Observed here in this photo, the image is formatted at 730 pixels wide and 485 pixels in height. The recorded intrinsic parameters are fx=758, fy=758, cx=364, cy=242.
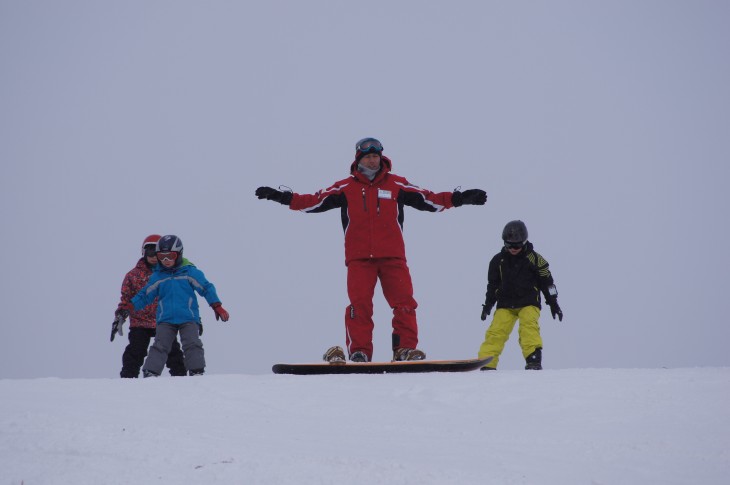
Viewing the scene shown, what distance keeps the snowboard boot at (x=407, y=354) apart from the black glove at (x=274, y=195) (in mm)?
1951

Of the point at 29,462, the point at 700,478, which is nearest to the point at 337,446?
the point at 29,462

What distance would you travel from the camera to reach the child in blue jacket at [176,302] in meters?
8.42

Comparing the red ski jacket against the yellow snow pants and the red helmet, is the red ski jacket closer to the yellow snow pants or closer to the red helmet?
the yellow snow pants

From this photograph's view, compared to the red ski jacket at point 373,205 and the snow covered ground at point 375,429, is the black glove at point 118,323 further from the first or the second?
the snow covered ground at point 375,429

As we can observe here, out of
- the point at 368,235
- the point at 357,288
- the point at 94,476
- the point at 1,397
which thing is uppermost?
the point at 368,235

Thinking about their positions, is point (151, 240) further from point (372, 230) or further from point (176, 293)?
point (372, 230)

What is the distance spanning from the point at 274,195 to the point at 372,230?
3.63ft

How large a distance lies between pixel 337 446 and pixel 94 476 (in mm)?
1178

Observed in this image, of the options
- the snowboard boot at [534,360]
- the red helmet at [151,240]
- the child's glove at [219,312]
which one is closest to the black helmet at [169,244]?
the child's glove at [219,312]

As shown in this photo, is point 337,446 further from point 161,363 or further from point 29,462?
point 161,363

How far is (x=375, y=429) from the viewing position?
4.37m

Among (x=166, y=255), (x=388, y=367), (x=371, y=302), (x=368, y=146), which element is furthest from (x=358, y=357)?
(x=166, y=255)

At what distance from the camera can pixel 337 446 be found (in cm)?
389

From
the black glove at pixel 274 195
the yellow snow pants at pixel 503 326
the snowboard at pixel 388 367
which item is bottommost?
the snowboard at pixel 388 367
